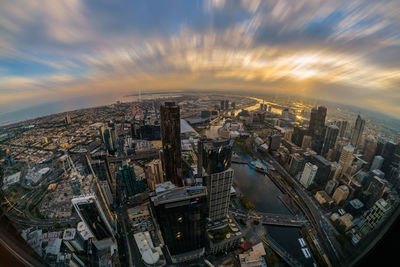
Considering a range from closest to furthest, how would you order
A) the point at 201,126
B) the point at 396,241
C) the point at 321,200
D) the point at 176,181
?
1. the point at 396,241
2. the point at 321,200
3. the point at 176,181
4. the point at 201,126

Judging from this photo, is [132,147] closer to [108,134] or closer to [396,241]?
[108,134]

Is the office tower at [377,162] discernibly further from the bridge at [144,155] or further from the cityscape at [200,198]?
the bridge at [144,155]

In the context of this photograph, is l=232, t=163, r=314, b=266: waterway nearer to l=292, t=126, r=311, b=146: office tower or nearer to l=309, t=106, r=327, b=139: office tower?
l=292, t=126, r=311, b=146: office tower

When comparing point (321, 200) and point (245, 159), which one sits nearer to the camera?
point (321, 200)

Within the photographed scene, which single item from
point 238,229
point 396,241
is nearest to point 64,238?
point 238,229

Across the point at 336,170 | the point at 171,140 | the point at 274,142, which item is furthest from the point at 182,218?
the point at 274,142

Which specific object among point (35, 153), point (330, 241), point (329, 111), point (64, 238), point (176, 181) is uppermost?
point (329, 111)

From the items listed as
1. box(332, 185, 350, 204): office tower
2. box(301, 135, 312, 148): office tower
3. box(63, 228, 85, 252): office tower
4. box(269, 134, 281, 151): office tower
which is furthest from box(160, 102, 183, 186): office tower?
box(301, 135, 312, 148): office tower
